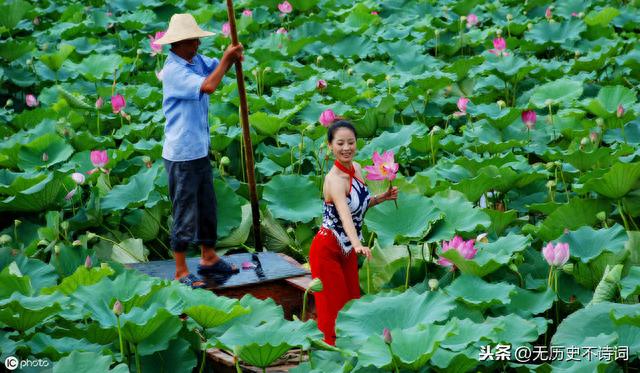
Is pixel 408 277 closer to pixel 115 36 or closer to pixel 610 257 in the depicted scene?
pixel 610 257

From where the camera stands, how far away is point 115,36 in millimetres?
7035

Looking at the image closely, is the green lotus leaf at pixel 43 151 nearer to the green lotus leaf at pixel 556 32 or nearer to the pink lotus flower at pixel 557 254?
the pink lotus flower at pixel 557 254

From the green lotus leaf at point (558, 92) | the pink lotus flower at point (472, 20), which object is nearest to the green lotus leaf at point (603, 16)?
the pink lotus flower at point (472, 20)

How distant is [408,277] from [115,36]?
412 centimetres

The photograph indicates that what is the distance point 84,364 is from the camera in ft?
8.83

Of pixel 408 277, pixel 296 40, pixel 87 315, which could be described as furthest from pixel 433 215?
pixel 296 40

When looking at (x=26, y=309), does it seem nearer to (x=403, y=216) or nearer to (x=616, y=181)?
(x=403, y=216)

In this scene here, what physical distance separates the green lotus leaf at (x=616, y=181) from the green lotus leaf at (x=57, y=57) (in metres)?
3.51

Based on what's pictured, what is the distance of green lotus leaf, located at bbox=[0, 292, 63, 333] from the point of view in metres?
2.91

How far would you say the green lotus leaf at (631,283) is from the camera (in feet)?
10.3

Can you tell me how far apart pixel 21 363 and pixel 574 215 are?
1992 mm

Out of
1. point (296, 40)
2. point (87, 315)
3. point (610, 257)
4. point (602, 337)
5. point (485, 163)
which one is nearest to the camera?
point (602, 337)

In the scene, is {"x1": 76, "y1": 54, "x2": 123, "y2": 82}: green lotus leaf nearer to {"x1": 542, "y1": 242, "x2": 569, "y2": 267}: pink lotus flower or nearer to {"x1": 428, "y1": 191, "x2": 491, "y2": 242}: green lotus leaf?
{"x1": 428, "y1": 191, "x2": 491, "y2": 242}: green lotus leaf

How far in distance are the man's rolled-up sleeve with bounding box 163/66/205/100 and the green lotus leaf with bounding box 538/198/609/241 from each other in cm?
131
